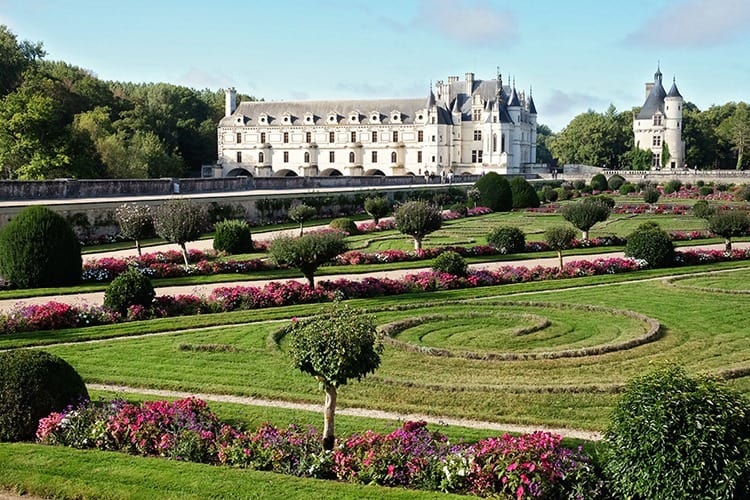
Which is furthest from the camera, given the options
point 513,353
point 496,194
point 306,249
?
point 496,194

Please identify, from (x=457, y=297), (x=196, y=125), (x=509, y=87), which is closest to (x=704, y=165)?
(x=509, y=87)

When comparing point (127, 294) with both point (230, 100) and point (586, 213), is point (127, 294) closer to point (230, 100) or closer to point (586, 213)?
point (586, 213)

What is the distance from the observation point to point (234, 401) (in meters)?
9.05

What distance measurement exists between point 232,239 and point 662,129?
6518 centimetres

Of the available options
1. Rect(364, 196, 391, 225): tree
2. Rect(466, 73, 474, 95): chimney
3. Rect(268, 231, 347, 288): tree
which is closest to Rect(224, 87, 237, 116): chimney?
Rect(466, 73, 474, 95): chimney

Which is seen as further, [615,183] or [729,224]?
[615,183]

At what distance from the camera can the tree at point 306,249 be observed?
582 inches

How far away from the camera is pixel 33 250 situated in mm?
15711

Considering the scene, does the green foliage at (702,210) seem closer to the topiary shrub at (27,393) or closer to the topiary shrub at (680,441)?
the topiary shrub at (680,441)

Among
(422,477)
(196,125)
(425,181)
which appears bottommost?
(422,477)

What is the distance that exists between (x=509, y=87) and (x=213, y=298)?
6670cm

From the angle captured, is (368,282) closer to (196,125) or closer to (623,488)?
(623,488)

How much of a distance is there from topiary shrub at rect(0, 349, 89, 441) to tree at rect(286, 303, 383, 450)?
239 centimetres

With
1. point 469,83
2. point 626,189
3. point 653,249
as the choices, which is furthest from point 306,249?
point 469,83
